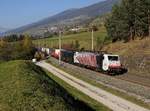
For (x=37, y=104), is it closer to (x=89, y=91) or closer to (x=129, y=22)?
(x=89, y=91)

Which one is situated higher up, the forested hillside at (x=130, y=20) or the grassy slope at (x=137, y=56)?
the forested hillside at (x=130, y=20)

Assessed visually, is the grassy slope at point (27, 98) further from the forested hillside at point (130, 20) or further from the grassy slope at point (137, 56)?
the forested hillside at point (130, 20)

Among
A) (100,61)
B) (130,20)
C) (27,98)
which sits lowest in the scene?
(100,61)

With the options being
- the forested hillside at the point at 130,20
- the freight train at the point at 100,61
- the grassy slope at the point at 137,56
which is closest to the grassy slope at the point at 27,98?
the freight train at the point at 100,61

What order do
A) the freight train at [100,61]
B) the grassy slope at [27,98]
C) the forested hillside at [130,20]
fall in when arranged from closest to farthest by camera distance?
1. the grassy slope at [27,98]
2. the freight train at [100,61]
3. the forested hillside at [130,20]

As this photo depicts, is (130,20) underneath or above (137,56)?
above

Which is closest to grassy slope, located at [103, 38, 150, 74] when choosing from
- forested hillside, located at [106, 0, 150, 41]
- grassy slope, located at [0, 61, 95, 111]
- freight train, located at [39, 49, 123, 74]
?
forested hillside, located at [106, 0, 150, 41]

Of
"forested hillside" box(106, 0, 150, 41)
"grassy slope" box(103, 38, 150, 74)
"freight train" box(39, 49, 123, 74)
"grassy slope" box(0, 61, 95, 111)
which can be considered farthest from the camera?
"forested hillside" box(106, 0, 150, 41)

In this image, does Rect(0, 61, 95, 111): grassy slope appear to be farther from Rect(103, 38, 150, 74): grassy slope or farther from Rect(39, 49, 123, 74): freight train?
Rect(103, 38, 150, 74): grassy slope

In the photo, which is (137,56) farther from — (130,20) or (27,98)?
(27,98)

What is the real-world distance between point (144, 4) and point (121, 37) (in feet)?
49.2

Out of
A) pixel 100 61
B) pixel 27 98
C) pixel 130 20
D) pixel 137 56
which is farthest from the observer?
pixel 130 20

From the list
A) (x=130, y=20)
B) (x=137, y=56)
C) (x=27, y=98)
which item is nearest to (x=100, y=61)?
(x=137, y=56)

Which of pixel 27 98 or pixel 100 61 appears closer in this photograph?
pixel 27 98
